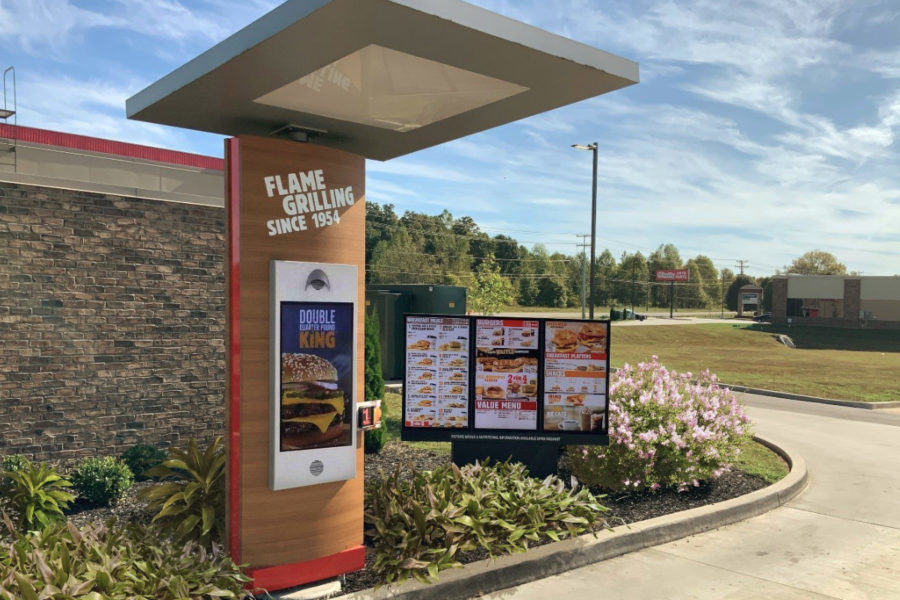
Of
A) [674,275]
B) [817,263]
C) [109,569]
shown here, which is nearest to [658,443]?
[109,569]

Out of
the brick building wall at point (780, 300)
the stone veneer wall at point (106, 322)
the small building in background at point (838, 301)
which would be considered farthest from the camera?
the brick building wall at point (780, 300)

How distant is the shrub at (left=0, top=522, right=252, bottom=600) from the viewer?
4.79 metres

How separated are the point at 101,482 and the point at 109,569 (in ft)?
10.9

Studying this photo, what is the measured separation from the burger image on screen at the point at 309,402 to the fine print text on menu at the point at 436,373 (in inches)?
76.6

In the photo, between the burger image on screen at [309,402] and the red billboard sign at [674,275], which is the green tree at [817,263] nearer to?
the red billboard sign at [674,275]

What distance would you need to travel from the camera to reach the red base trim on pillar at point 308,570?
5.66 meters

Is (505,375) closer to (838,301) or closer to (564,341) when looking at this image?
(564,341)

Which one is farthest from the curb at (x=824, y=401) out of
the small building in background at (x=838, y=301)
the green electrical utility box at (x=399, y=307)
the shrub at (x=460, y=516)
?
the small building in background at (x=838, y=301)

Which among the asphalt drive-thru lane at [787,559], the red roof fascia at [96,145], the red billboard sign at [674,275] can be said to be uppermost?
the red roof fascia at [96,145]

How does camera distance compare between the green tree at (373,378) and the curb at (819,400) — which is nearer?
the green tree at (373,378)

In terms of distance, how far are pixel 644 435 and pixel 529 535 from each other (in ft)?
7.42

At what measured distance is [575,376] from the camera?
816cm

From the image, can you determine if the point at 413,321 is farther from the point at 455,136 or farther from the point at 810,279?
the point at 810,279

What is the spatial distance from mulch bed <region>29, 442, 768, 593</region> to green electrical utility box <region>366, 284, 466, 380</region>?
865cm
